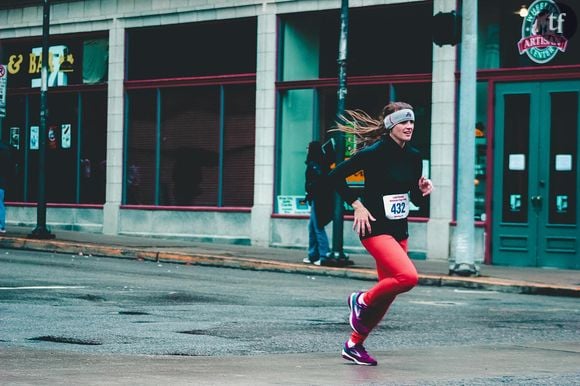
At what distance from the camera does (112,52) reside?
27.8 m

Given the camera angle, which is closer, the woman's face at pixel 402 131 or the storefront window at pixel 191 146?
the woman's face at pixel 402 131

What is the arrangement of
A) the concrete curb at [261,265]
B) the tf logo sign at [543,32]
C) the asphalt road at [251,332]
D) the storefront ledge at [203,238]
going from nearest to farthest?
the asphalt road at [251,332] → the concrete curb at [261,265] → the tf logo sign at [543,32] → the storefront ledge at [203,238]

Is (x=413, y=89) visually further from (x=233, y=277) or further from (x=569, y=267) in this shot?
(x=233, y=277)

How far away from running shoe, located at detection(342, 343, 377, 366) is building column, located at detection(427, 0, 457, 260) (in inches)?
525

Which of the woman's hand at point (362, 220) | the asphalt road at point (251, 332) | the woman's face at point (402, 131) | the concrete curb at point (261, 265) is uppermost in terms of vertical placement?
the woman's face at point (402, 131)

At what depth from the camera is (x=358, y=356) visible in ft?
29.9

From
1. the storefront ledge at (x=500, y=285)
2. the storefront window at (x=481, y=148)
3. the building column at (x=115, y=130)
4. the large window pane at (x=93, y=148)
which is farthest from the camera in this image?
the large window pane at (x=93, y=148)

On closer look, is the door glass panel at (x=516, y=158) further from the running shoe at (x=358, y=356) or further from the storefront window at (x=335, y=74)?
the running shoe at (x=358, y=356)

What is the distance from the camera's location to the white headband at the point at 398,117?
936cm

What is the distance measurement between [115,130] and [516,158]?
31.6 feet

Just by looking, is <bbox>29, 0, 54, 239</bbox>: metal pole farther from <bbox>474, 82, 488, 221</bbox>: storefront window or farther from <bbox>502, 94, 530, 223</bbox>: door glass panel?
<bbox>502, 94, 530, 223</bbox>: door glass panel

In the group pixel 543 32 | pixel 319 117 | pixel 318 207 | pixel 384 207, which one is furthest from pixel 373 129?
pixel 319 117

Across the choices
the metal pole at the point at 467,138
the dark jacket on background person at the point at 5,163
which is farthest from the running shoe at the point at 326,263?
the dark jacket on background person at the point at 5,163

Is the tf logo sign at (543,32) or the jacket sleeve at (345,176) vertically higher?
the tf logo sign at (543,32)
